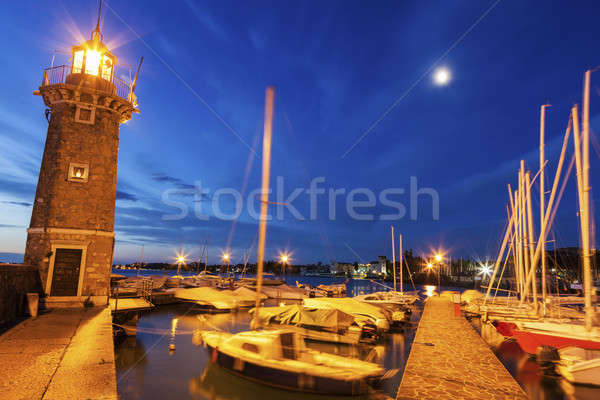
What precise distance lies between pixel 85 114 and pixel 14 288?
11.1 meters

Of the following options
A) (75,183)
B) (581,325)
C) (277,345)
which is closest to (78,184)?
(75,183)

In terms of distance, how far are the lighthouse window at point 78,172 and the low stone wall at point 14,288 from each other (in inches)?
219

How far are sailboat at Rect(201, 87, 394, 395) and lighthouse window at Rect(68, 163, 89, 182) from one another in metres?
14.1

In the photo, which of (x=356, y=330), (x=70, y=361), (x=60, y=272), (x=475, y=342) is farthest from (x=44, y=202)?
(x=475, y=342)

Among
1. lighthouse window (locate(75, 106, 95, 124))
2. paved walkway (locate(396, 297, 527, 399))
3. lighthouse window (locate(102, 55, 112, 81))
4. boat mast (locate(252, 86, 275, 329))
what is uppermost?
lighthouse window (locate(102, 55, 112, 81))

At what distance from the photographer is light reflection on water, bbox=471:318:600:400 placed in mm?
13618

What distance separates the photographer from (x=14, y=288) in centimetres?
1611

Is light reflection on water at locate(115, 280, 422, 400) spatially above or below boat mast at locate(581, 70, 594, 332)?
below

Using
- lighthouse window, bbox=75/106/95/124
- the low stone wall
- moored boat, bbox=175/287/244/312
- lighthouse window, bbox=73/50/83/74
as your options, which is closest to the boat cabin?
the low stone wall

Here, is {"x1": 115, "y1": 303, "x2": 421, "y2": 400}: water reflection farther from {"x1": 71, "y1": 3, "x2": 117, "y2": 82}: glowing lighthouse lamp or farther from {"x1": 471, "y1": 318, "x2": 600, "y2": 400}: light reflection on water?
{"x1": 71, "y1": 3, "x2": 117, "y2": 82}: glowing lighthouse lamp

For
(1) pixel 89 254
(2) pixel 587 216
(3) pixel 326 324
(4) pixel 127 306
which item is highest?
(2) pixel 587 216

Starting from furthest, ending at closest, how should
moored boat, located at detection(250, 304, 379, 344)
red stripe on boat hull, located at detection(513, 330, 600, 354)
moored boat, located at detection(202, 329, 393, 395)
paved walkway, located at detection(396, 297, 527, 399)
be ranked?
moored boat, located at detection(250, 304, 379, 344) < red stripe on boat hull, located at detection(513, 330, 600, 354) < moored boat, located at detection(202, 329, 393, 395) < paved walkway, located at detection(396, 297, 527, 399)

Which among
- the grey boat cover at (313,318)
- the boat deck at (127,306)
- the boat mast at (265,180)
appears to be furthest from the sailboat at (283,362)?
the boat deck at (127,306)

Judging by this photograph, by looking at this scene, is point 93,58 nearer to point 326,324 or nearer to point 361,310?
point 326,324
